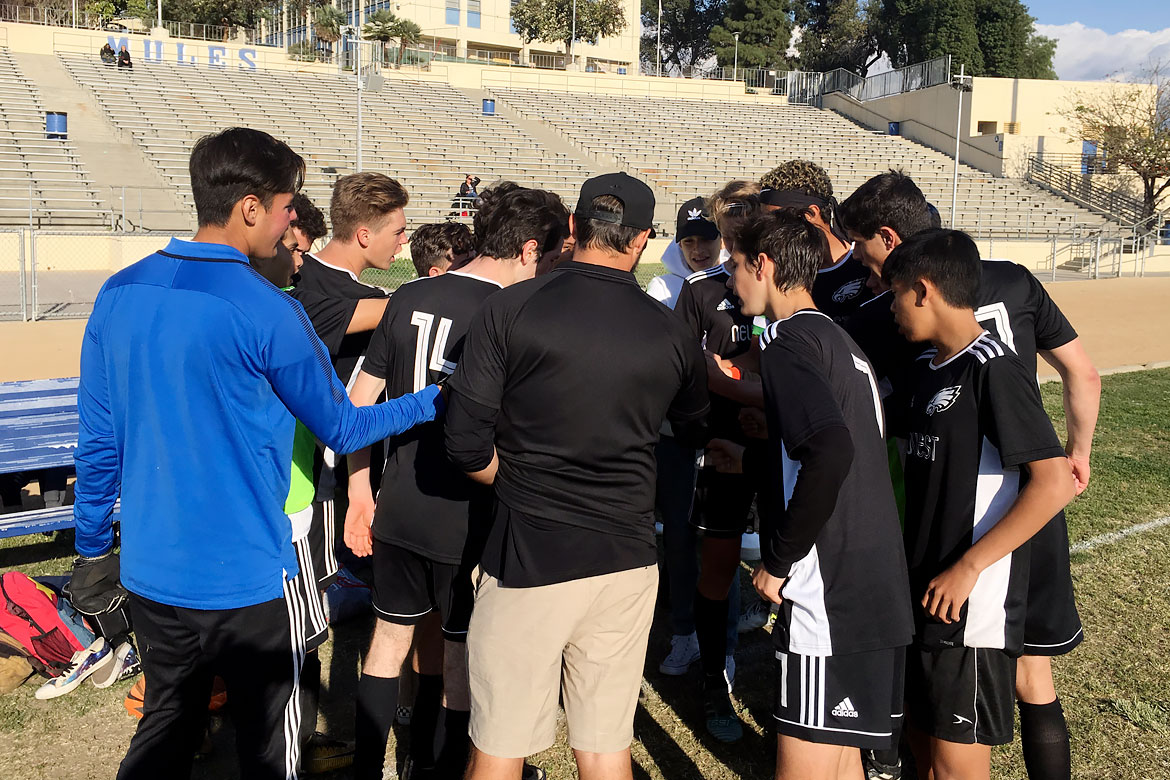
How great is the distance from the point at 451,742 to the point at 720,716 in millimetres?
1173

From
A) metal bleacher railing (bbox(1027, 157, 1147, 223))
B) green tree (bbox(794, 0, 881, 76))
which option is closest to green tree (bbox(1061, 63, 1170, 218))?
metal bleacher railing (bbox(1027, 157, 1147, 223))

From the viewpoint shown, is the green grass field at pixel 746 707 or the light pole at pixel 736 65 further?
the light pole at pixel 736 65

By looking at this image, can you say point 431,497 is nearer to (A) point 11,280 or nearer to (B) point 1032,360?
(B) point 1032,360

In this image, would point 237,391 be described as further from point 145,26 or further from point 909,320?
point 145,26

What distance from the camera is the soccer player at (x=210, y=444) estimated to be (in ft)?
7.38

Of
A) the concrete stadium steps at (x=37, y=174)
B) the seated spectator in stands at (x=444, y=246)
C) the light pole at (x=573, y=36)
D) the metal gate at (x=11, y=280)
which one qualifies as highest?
the light pole at (x=573, y=36)

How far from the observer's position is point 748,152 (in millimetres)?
39562

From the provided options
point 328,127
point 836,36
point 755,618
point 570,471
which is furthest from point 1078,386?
point 836,36

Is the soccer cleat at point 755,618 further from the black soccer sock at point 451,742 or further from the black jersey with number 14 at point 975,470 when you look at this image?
the black jersey with number 14 at point 975,470

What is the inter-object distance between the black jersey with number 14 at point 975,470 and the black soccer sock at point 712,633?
1.22 metres

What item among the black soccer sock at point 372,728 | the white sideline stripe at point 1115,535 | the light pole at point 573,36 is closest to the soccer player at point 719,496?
the black soccer sock at point 372,728

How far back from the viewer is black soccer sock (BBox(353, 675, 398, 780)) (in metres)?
3.02

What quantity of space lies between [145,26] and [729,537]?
49.0 meters

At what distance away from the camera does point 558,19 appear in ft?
181
